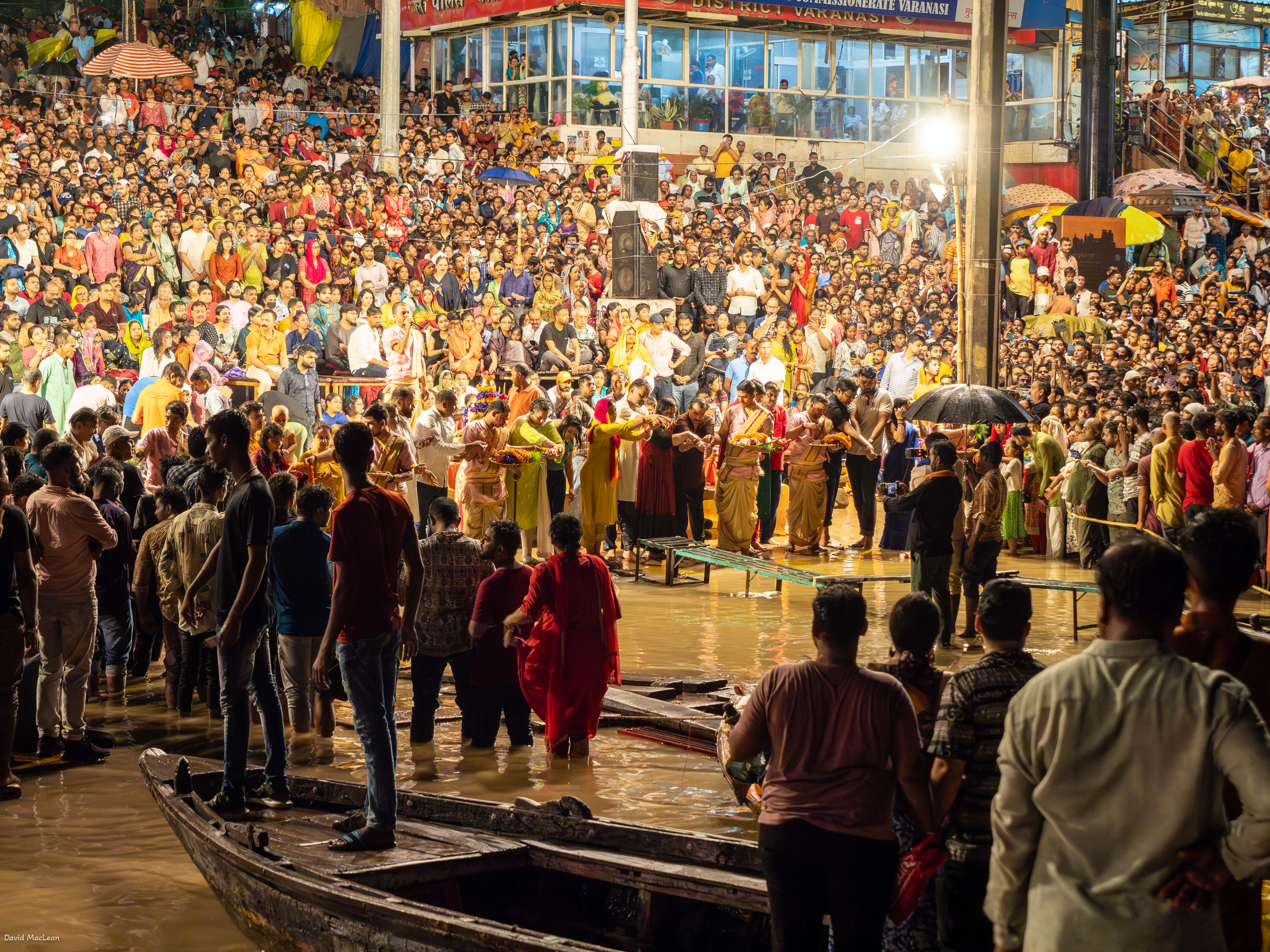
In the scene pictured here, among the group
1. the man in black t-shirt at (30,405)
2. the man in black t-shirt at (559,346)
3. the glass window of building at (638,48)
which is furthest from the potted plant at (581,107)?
the man in black t-shirt at (30,405)

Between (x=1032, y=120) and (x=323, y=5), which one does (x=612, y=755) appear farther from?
(x=1032, y=120)

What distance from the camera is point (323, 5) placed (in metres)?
30.3

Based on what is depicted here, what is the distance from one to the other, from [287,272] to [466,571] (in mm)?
11310

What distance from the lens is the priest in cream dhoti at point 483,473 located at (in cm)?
1327

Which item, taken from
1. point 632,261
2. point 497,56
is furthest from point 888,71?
point 632,261

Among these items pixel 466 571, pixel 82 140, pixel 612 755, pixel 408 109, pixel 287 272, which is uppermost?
pixel 408 109

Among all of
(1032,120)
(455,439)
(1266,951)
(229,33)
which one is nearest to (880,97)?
(1032,120)

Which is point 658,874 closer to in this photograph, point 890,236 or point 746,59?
point 890,236

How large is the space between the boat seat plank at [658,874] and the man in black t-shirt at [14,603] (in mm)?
2958

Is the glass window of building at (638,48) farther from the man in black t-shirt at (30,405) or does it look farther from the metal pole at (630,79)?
the man in black t-shirt at (30,405)

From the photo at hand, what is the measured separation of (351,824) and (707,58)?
28.8 m

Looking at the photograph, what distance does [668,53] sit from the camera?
32.5m

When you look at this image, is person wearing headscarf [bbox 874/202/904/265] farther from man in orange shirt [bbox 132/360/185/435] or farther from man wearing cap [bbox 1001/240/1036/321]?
man in orange shirt [bbox 132/360/185/435]

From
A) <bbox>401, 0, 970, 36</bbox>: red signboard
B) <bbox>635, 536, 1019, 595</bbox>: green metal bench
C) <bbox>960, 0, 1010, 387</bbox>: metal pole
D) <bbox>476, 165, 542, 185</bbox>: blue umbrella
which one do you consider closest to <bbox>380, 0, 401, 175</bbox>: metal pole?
<bbox>476, 165, 542, 185</bbox>: blue umbrella
